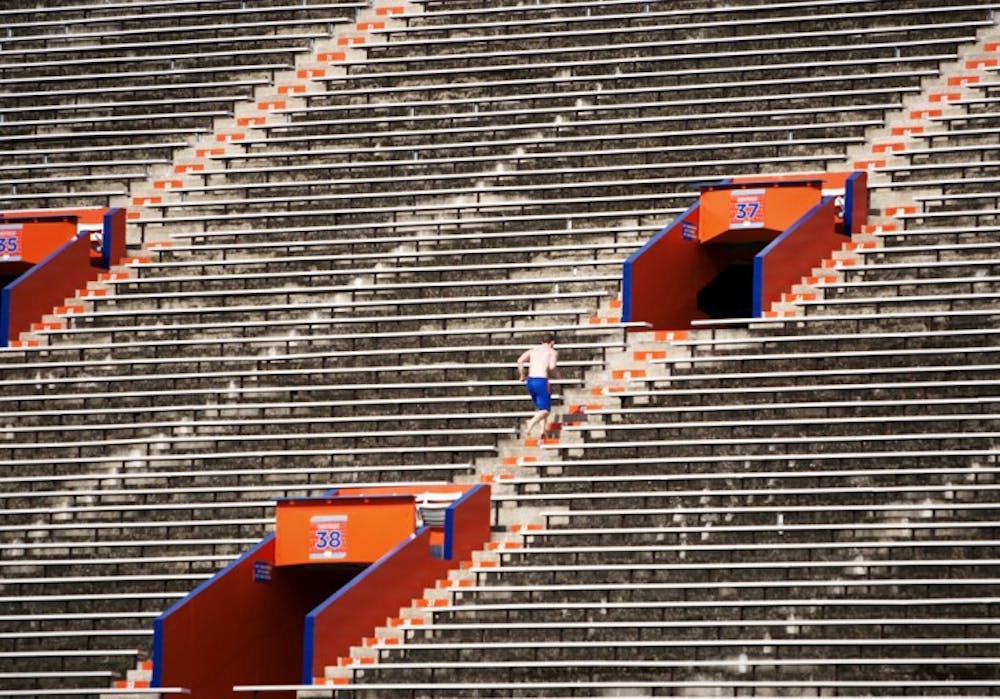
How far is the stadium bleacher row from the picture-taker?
54.6ft

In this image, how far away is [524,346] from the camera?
19266 mm

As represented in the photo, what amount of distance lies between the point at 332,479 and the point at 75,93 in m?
6.74

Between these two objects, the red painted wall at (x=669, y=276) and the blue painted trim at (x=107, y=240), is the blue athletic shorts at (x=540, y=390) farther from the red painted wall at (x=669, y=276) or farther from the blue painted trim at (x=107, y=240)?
the blue painted trim at (x=107, y=240)

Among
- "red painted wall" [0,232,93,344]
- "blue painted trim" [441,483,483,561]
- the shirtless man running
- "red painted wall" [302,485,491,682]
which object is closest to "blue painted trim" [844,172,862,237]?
the shirtless man running

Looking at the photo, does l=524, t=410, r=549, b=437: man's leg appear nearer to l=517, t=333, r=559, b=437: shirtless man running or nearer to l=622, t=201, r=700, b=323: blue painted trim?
l=517, t=333, r=559, b=437: shirtless man running

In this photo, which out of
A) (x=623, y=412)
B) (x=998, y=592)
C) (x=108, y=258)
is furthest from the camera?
(x=108, y=258)

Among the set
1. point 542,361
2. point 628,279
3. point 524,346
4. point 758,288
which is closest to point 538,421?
point 542,361

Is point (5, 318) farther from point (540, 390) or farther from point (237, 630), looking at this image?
point (540, 390)

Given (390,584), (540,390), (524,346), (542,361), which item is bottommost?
(390,584)

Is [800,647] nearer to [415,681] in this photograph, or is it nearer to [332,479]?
[415,681]

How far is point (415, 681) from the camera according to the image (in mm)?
16875

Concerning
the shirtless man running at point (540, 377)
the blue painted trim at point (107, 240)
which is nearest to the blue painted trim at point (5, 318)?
the blue painted trim at point (107, 240)

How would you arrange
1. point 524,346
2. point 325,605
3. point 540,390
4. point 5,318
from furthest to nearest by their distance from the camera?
point 5,318 < point 524,346 < point 540,390 < point 325,605

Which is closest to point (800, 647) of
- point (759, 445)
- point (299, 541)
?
point (759, 445)
